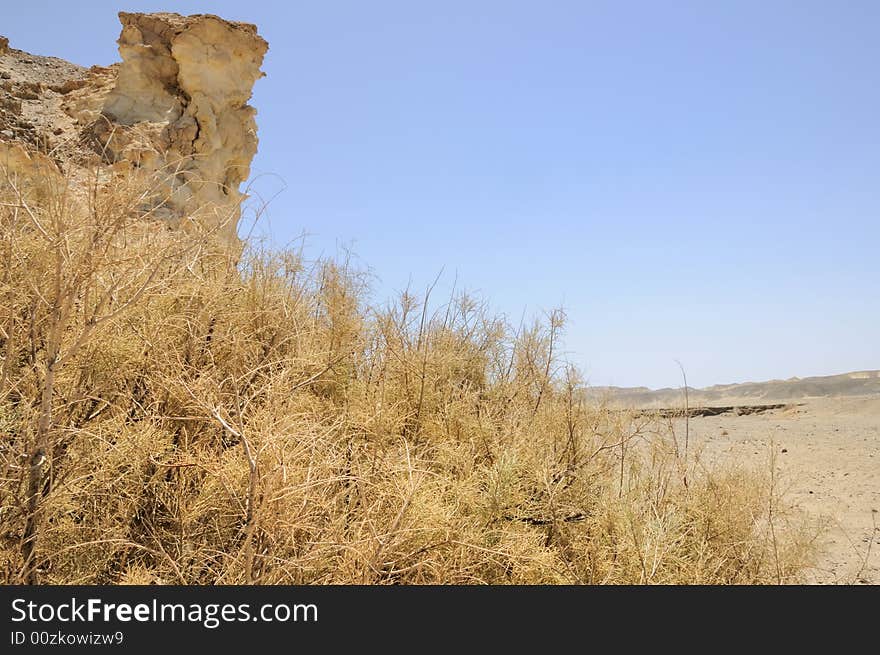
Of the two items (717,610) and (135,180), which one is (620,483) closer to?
(717,610)

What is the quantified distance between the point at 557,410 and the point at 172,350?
317cm

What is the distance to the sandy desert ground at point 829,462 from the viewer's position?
5.80 meters

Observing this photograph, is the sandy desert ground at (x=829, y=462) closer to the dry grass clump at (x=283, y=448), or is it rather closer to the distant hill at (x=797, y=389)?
the dry grass clump at (x=283, y=448)

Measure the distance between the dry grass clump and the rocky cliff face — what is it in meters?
5.54

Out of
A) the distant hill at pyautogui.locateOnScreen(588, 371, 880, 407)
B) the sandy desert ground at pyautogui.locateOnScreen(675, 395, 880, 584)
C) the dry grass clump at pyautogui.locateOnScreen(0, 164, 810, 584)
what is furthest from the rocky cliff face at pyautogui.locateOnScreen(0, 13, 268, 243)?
the distant hill at pyautogui.locateOnScreen(588, 371, 880, 407)

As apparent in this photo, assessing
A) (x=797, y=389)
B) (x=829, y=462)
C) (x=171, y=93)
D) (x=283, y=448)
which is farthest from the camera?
(x=797, y=389)

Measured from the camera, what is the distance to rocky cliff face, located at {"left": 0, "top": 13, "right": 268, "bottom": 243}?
9.24 meters

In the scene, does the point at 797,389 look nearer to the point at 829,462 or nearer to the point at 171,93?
the point at 829,462

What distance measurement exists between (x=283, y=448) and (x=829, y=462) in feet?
36.8

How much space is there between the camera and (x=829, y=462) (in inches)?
408

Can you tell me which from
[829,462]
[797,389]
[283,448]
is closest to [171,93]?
[283,448]

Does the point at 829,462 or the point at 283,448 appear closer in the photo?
the point at 283,448

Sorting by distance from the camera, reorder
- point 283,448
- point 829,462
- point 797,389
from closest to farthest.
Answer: point 283,448, point 829,462, point 797,389

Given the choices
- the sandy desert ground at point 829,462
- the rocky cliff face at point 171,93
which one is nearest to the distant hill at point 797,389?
the sandy desert ground at point 829,462
